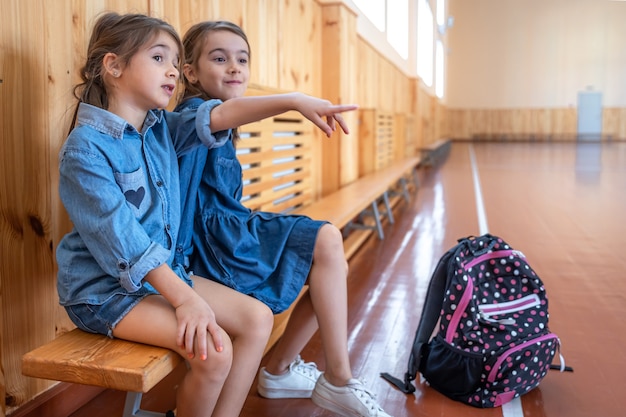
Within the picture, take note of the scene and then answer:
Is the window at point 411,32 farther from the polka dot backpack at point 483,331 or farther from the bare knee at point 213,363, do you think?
the bare knee at point 213,363

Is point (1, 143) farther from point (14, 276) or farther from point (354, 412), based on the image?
point (354, 412)

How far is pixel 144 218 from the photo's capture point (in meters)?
1.50

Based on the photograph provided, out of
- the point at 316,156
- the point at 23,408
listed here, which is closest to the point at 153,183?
the point at 23,408

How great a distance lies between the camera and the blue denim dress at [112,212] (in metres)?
1.34

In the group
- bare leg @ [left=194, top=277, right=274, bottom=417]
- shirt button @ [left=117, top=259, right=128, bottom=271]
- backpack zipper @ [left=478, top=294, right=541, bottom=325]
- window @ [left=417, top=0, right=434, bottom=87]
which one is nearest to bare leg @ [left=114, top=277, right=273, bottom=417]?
bare leg @ [left=194, top=277, right=274, bottom=417]

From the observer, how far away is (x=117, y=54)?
4.92 feet

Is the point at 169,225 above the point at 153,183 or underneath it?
underneath

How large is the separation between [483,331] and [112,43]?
1.48 meters

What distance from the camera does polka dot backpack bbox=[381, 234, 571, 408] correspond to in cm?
205

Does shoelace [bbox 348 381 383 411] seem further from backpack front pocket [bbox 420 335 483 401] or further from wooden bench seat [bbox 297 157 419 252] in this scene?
wooden bench seat [bbox 297 157 419 252]

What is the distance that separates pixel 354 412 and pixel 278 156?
6.12 ft

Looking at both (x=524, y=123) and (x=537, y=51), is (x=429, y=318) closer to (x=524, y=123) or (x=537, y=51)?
(x=537, y=51)

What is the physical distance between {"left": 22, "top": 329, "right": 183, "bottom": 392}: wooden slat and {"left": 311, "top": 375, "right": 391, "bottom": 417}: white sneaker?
0.64 metres

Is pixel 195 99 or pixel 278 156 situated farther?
pixel 278 156
